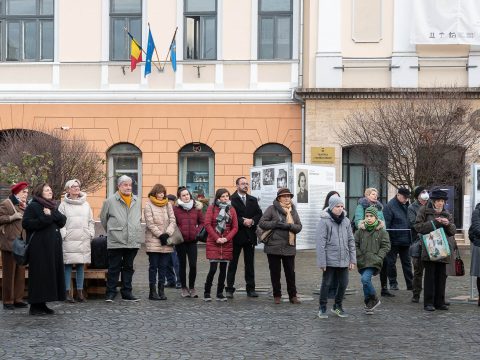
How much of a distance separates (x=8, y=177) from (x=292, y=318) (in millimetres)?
11047

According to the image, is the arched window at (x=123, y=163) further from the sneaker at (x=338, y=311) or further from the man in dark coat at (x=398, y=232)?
the sneaker at (x=338, y=311)

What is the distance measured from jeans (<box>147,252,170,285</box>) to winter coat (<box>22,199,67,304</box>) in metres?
1.94

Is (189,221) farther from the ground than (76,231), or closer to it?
farther from the ground

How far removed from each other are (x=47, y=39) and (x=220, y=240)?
16.0m

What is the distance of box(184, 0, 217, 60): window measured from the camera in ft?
92.6

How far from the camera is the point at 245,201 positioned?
50.9 feet

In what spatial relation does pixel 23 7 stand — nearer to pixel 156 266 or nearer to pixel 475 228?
pixel 156 266

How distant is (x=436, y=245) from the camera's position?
13562mm

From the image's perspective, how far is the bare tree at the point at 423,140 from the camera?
2309 cm

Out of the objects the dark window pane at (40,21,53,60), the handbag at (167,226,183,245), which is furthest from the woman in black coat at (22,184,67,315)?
the dark window pane at (40,21,53,60)

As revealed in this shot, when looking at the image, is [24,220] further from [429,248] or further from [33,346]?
[429,248]

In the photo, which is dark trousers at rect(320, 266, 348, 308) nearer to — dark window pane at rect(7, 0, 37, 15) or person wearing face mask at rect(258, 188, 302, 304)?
person wearing face mask at rect(258, 188, 302, 304)

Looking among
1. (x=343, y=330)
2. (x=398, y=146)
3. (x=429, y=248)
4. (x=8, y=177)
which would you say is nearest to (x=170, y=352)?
(x=343, y=330)

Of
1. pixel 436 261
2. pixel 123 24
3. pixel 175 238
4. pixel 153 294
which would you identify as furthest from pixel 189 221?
pixel 123 24
